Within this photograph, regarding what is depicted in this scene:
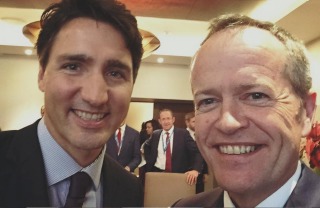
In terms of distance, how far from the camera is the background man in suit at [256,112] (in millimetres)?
1069

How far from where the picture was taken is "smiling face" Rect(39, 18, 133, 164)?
1227mm

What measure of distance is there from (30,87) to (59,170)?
23.0 ft

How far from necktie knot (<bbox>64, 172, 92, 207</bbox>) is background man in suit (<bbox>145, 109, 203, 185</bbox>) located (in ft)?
11.0

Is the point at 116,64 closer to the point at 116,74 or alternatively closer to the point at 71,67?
the point at 116,74

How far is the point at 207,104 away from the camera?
1156 millimetres

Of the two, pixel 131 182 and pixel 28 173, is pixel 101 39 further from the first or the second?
pixel 131 182

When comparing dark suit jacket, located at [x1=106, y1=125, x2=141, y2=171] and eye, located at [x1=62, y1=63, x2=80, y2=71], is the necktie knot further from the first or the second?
dark suit jacket, located at [x1=106, y1=125, x2=141, y2=171]

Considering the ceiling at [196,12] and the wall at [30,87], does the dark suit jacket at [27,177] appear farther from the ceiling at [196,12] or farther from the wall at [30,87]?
the wall at [30,87]

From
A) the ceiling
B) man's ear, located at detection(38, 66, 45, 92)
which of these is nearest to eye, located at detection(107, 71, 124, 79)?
man's ear, located at detection(38, 66, 45, 92)

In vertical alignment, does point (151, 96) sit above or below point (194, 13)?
below

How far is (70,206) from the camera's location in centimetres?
121

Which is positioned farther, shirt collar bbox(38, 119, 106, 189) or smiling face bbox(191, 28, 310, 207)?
shirt collar bbox(38, 119, 106, 189)

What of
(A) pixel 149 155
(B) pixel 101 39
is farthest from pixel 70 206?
(A) pixel 149 155

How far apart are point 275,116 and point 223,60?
0.22 m
